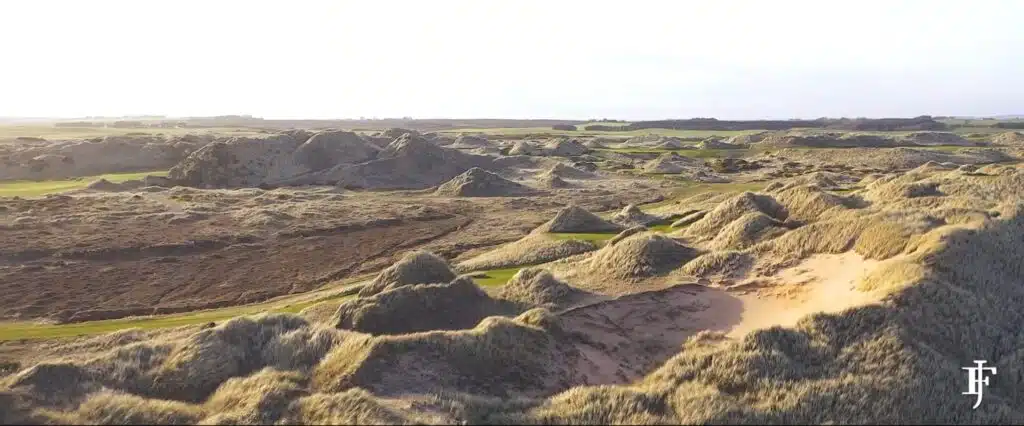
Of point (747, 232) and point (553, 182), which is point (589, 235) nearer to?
point (747, 232)

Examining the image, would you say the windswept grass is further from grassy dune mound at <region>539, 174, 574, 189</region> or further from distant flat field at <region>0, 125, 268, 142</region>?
distant flat field at <region>0, 125, 268, 142</region>

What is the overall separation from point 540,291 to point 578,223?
52.9 feet

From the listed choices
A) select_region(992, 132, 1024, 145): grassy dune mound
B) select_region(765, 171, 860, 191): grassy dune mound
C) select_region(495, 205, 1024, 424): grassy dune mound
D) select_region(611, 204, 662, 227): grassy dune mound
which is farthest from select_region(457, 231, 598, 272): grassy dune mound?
select_region(992, 132, 1024, 145): grassy dune mound

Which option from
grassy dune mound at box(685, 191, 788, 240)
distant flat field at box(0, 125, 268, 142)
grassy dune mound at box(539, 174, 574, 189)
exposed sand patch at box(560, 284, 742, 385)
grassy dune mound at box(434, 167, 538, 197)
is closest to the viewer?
exposed sand patch at box(560, 284, 742, 385)

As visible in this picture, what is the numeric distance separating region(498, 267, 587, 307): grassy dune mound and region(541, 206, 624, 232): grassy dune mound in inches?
571

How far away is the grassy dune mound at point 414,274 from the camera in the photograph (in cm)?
2022

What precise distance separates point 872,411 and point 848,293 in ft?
16.6

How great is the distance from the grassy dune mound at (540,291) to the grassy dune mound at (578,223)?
14501mm

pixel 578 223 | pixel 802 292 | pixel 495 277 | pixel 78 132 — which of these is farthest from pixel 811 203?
pixel 78 132

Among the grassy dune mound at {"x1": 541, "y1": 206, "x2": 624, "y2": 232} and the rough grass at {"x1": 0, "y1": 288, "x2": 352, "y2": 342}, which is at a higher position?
the grassy dune mound at {"x1": 541, "y1": 206, "x2": 624, "y2": 232}

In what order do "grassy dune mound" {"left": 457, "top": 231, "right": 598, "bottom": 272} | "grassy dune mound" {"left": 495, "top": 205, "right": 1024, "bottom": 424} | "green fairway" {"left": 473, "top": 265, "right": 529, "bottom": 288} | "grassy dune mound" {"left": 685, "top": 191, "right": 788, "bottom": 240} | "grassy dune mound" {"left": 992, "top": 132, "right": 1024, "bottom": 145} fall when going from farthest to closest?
"grassy dune mound" {"left": 992, "top": 132, "right": 1024, "bottom": 145} → "grassy dune mound" {"left": 457, "top": 231, "right": 598, "bottom": 272} → "grassy dune mound" {"left": 685, "top": 191, "right": 788, "bottom": 240} → "green fairway" {"left": 473, "top": 265, "right": 529, "bottom": 288} → "grassy dune mound" {"left": 495, "top": 205, "right": 1024, "bottom": 424}

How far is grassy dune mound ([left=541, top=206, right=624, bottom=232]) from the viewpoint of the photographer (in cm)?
3372

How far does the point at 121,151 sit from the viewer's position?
78.4 meters

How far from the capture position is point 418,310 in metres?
16.6
